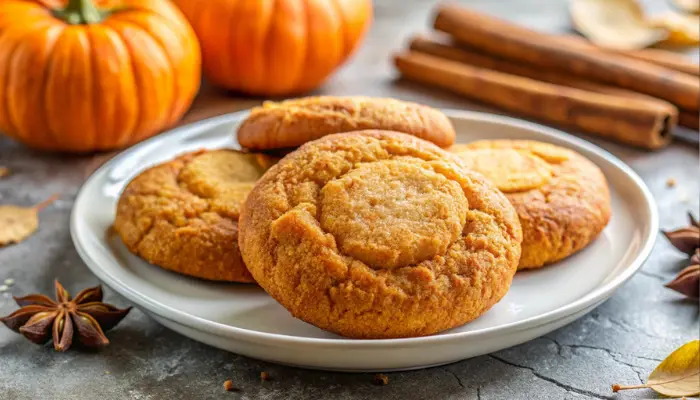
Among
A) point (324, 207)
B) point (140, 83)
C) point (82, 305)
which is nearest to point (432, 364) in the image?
point (324, 207)

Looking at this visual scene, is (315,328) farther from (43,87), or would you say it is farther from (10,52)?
(10,52)

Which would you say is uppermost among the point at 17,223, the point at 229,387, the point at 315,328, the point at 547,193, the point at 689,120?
the point at 547,193

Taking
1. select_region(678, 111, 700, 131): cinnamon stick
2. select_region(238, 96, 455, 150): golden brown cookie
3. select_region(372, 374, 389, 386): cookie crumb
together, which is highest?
select_region(238, 96, 455, 150): golden brown cookie

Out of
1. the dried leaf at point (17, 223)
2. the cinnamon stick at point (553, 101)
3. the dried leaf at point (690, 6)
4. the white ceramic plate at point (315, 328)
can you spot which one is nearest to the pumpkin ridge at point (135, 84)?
the white ceramic plate at point (315, 328)

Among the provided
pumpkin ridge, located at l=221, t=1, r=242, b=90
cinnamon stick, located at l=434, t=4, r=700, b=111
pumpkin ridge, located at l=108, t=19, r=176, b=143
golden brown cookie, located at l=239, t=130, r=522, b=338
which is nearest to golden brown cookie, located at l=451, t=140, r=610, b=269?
golden brown cookie, located at l=239, t=130, r=522, b=338

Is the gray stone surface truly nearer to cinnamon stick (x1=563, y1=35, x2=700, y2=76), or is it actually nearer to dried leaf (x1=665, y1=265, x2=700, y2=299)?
dried leaf (x1=665, y1=265, x2=700, y2=299)

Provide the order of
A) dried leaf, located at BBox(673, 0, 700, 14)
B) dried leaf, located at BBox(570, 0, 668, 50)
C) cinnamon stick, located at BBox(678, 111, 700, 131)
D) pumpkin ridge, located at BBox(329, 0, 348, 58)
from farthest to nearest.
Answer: dried leaf, located at BBox(673, 0, 700, 14) → dried leaf, located at BBox(570, 0, 668, 50) → pumpkin ridge, located at BBox(329, 0, 348, 58) → cinnamon stick, located at BBox(678, 111, 700, 131)

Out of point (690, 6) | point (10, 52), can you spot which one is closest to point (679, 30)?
point (690, 6)
